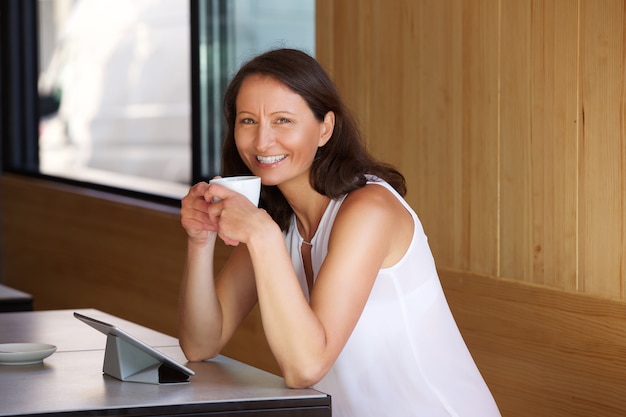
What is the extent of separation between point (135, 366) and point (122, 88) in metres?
5.10

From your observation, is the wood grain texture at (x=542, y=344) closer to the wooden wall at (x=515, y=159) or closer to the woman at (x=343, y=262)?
the wooden wall at (x=515, y=159)

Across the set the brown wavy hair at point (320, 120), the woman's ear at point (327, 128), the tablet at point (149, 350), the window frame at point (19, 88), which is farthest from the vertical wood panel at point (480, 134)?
the window frame at point (19, 88)

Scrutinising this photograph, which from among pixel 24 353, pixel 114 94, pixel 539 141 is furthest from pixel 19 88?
pixel 24 353

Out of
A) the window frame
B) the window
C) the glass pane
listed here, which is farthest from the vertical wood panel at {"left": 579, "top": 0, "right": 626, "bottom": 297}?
the window frame

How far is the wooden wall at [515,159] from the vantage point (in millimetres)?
2580

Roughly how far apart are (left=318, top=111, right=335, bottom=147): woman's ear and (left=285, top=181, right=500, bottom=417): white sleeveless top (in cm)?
27

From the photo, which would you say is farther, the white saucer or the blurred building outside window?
the blurred building outside window

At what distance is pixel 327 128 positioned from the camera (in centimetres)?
223

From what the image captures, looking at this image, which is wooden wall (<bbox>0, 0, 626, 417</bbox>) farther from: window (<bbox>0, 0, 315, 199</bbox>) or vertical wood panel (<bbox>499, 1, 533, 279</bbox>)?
window (<bbox>0, 0, 315, 199</bbox>)

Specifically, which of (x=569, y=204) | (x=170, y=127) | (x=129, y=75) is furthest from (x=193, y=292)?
(x=129, y=75)

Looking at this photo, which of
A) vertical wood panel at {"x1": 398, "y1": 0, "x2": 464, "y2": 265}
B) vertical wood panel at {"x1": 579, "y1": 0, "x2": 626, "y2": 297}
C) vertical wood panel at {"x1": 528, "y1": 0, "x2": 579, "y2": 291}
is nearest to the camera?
vertical wood panel at {"x1": 579, "y1": 0, "x2": 626, "y2": 297}

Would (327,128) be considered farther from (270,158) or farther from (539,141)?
(539,141)

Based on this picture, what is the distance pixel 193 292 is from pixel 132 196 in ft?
11.2

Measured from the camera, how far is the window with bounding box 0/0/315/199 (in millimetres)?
4828
